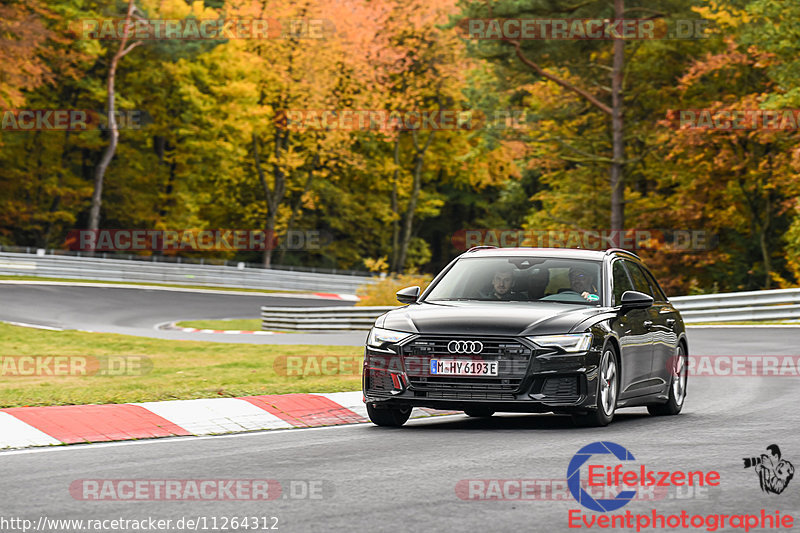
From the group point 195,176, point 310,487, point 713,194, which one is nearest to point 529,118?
point 713,194

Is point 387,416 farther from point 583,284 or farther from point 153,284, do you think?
point 153,284

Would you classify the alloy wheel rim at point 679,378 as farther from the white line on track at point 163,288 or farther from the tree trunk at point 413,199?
the tree trunk at point 413,199

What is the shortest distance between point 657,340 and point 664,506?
18.8 ft

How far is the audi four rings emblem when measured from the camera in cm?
1005

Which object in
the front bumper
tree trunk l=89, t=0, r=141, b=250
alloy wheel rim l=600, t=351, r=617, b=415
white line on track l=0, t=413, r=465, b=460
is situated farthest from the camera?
tree trunk l=89, t=0, r=141, b=250

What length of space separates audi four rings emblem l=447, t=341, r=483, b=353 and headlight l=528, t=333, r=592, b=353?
432 mm

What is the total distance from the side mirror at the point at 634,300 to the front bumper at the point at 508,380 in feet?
3.94

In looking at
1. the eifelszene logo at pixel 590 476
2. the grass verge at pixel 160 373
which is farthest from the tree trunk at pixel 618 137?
the eifelszene logo at pixel 590 476

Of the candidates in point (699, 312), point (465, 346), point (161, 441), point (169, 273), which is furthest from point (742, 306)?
point (169, 273)

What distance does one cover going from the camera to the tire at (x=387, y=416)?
35.7 ft

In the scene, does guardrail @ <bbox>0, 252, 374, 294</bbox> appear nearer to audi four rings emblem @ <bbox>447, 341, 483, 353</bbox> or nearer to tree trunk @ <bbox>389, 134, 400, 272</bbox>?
tree trunk @ <bbox>389, 134, 400, 272</bbox>

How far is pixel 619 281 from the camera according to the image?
39.3 feet

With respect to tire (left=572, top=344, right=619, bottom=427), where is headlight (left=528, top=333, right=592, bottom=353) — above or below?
above

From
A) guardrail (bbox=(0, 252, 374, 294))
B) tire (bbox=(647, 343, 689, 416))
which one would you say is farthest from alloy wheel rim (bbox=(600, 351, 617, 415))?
guardrail (bbox=(0, 252, 374, 294))
